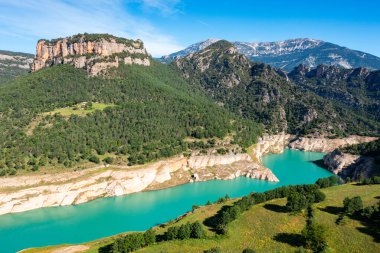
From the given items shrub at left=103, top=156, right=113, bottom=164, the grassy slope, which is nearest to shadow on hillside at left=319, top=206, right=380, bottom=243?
the grassy slope

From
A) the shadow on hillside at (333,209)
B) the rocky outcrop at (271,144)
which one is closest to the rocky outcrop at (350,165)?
the rocky outcrop at (271,144)

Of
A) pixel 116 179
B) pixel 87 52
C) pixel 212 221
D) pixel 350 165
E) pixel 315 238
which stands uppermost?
pixel 87 52

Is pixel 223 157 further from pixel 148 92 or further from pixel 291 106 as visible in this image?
pixel 291 106

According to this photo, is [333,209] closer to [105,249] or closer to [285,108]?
[105,249]

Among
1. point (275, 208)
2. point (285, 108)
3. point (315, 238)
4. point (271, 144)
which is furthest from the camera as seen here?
point (285, 108)

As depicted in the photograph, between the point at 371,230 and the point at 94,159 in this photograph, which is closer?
the point at 371,230

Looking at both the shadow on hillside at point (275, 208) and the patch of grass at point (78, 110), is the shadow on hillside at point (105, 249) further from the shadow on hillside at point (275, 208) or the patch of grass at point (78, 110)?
the patch of grass at point (78, 110)

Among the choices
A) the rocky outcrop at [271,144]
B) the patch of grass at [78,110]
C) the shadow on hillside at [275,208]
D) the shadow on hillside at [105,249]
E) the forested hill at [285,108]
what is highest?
the forested hill at [285,108]

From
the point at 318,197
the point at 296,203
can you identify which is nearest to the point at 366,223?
the point at 318,197
